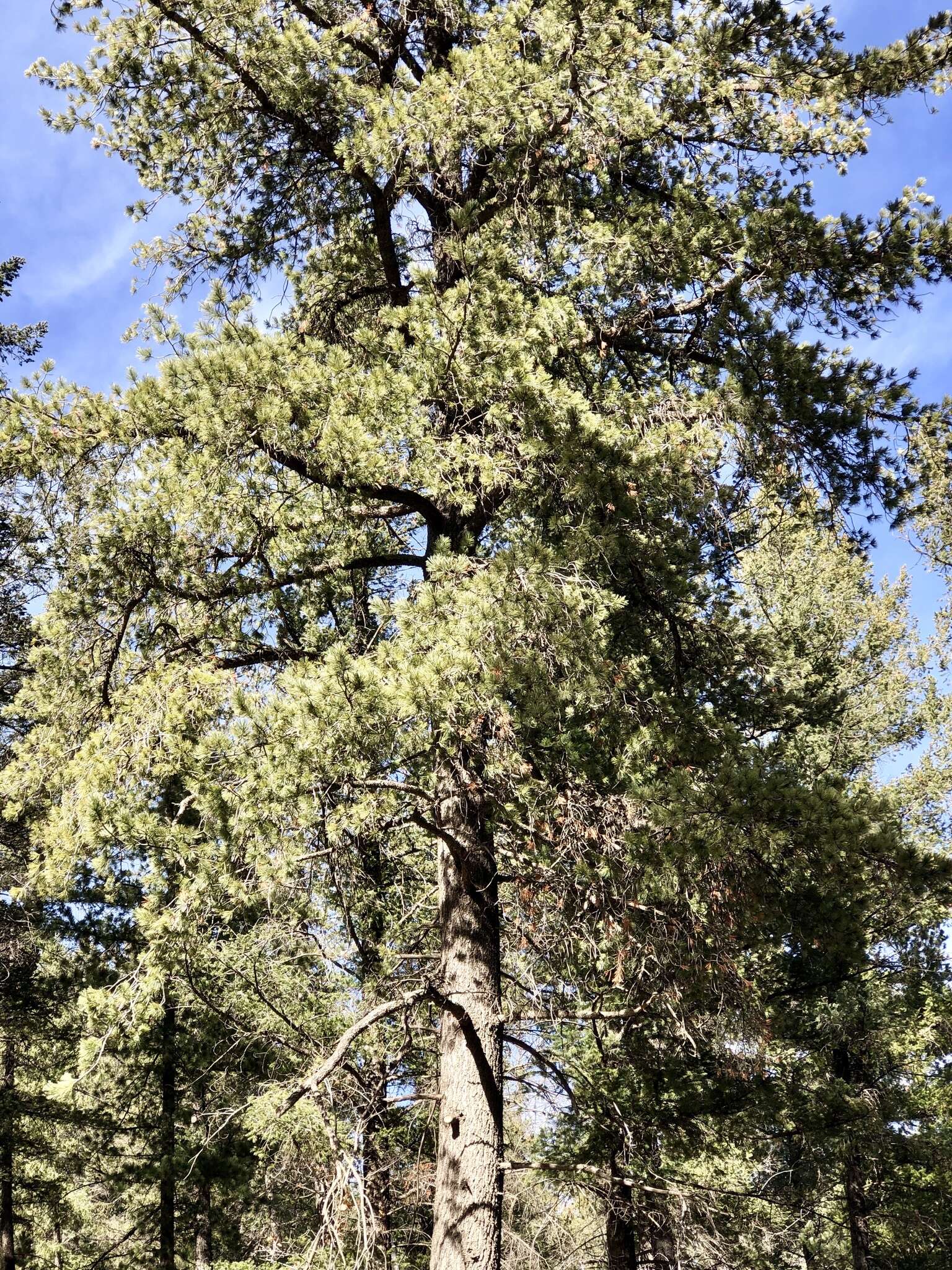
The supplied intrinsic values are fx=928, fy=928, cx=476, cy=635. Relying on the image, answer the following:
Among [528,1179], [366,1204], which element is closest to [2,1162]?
[528,1179]

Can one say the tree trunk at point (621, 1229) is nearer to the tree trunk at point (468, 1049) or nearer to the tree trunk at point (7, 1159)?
the tree trunk at point (468, 1049)

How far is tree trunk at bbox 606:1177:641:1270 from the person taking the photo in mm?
6688

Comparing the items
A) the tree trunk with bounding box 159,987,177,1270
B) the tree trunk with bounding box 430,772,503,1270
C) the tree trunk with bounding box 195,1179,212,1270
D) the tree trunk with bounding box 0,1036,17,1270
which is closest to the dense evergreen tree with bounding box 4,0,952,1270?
the tree trunk with bounding box 430,772,503,1270

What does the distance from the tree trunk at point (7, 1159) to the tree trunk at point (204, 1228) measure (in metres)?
2.32

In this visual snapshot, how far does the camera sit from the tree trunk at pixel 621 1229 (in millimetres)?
6688

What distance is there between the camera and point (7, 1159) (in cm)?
1132

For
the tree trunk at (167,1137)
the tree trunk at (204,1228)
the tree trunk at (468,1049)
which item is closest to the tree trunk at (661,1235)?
the tree trunk at (468,1049)

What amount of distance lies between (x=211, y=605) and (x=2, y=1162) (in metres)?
9.62

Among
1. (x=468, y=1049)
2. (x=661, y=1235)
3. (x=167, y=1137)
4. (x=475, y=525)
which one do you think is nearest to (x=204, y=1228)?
(x=167, y=1137)

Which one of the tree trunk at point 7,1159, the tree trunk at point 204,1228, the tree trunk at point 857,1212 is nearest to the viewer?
the tree trunk at point 7,1159

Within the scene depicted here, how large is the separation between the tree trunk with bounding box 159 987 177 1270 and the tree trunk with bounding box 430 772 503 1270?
6328 millimetres

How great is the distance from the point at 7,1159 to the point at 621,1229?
779cm

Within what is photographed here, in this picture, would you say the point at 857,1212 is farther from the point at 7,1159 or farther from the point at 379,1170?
the point at 7,1159

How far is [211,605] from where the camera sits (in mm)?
5625
